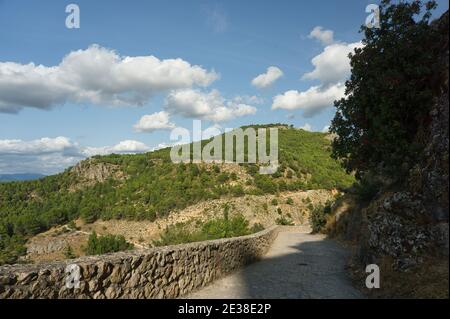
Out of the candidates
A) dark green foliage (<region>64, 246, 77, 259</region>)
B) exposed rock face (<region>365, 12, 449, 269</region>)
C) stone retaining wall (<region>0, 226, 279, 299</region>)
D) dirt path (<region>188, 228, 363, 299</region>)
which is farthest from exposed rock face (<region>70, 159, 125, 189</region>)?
exposed rock face (<region>365, 12, 449, 269</region>)

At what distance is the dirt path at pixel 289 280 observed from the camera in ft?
26.8

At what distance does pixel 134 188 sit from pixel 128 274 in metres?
55.9

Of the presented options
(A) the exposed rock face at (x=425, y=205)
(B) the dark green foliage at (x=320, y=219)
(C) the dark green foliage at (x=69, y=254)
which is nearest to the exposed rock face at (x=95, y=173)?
(C) the dark green foliage at (x=69, y=254)

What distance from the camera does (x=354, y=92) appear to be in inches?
438

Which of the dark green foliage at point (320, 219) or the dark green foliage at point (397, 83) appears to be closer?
the dark green foliage at point (397, 83)

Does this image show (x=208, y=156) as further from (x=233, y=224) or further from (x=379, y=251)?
(x=379, y=251)

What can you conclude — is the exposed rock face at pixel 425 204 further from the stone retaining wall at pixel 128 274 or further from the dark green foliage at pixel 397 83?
the stone retaining wall at pixel 128 274

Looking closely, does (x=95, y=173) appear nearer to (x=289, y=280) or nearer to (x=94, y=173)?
(x=94, y=173)

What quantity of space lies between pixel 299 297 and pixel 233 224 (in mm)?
11812

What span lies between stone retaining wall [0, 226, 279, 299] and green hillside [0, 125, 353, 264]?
39.0 meters

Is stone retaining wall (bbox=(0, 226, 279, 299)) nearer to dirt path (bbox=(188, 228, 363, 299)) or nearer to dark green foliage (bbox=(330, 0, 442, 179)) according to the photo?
dirt path (bbox=(188, 228, 363, 299))

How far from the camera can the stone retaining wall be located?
486 cm

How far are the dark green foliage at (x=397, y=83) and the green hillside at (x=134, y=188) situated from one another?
40048 mm
